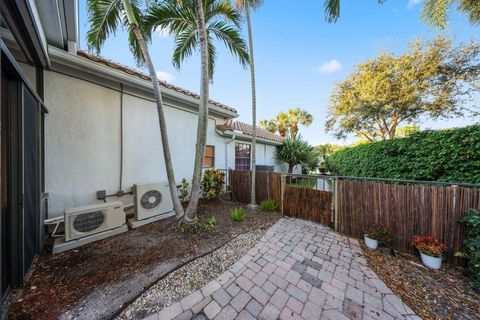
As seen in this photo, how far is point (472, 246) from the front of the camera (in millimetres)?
2160

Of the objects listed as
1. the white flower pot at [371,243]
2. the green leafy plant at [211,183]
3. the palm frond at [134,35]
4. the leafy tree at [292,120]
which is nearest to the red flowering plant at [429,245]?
the white flower pot at [371,243]

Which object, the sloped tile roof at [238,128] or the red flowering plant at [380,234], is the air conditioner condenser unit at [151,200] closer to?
the sloped tile roof at [238,128]

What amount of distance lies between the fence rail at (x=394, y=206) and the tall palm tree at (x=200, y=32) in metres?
2.72

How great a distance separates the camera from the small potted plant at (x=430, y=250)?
244 centimetres

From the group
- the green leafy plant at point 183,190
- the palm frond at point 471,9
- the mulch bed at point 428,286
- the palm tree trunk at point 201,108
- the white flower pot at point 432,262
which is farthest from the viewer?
the green leafy plant at point 183,190

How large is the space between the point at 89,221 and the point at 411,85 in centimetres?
1510

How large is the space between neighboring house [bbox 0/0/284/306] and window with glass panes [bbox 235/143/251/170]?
255 cm

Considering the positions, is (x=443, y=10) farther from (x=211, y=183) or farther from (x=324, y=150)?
(x=324, y=150)

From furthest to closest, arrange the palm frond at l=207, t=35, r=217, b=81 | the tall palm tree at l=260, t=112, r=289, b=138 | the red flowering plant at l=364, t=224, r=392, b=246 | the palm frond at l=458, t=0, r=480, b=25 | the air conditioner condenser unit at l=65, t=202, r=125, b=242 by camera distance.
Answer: the tall palm tree at l=260, t=112, r=289, b=138
the palm frond at l=207, t=35, r=217, b=81
the palm frond at l=458, t=0, r=480, b=25
the red flowering plant at l=364, t=224, r=392, b=246
the air conditioner condenser unit at l=65, t=202, r=125, b=242

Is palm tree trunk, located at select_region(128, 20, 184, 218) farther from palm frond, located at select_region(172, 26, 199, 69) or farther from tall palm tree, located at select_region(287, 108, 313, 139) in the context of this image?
tall palm tree, located at select_region(287, 108, 313, 139)

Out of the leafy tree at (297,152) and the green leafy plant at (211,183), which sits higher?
the leafy tree at (297,152)

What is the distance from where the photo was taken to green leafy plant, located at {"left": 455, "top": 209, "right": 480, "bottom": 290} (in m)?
2.07

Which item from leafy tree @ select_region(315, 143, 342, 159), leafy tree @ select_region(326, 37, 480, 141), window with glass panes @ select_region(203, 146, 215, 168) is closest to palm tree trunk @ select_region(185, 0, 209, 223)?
window with glass panes @ select_region(203, 146, 215, 168)

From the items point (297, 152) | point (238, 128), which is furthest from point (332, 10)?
point (297, 152)
